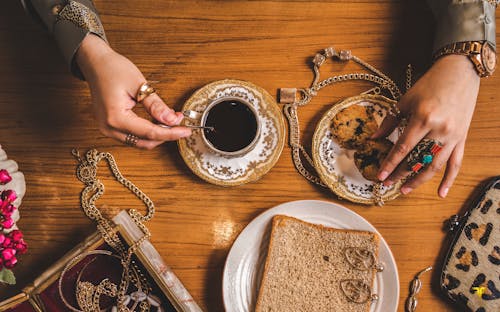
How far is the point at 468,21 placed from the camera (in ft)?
3.44

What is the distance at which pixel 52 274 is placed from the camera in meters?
1.00

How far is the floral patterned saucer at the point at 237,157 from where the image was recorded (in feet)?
3.60

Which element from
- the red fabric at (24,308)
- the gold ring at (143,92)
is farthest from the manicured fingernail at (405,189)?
the red fabric at (24,308)

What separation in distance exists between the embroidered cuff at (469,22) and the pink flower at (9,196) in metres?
1.08

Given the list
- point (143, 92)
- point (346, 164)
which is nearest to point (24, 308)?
point (143, 92)

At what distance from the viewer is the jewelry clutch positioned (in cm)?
100

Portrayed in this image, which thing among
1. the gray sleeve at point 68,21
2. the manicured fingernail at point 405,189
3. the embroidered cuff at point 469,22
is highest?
the embroidered cuff at point 469,22

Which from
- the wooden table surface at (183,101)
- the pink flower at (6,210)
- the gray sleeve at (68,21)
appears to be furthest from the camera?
the wooden table surface at (183,101)

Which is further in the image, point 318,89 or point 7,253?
point 318,89

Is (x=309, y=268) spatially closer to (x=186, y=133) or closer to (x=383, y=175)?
(x=383, y=175)

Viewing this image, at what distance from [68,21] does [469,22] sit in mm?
970

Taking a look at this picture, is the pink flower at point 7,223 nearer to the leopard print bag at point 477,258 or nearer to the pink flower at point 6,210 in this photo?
the pink flower at point 6,210

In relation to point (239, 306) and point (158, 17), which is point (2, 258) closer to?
point (239, 306)

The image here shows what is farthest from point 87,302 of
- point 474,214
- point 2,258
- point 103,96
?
point 474,214
